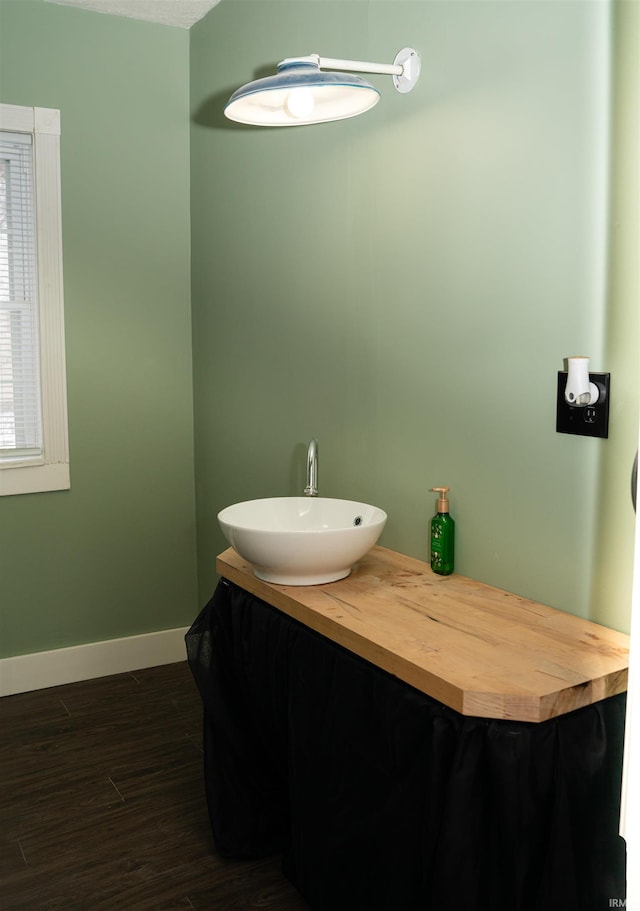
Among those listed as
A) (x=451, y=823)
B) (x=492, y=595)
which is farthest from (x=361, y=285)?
(x=451, y=823)

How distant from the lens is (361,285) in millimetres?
2436

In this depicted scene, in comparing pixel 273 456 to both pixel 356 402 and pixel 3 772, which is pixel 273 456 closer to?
pixel 356 402

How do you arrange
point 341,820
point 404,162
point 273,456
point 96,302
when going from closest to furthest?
1. point 341,820
2. point 404,162
3. point 273,456
4. point 96,302

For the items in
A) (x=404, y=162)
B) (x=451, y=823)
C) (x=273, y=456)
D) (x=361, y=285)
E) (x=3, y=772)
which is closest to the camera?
(x=451, y=823)

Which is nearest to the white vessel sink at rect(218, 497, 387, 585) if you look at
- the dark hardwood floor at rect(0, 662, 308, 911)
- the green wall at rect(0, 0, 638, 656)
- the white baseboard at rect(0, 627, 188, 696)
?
the green wall at rect(0, 0, 638, 656)

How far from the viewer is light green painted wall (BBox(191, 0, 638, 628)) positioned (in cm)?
173

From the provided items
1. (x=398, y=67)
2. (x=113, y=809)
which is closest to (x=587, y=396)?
(x=398, y=67)

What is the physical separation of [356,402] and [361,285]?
1.12 feet

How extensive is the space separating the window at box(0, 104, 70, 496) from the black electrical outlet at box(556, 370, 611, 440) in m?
2.12

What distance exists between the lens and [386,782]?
1616mm

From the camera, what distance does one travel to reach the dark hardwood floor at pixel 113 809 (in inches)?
82.5

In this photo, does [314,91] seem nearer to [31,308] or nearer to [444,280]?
[444,280]

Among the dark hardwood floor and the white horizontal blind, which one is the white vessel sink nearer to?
the dark hardwood floor

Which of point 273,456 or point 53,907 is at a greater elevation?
point 273,456
